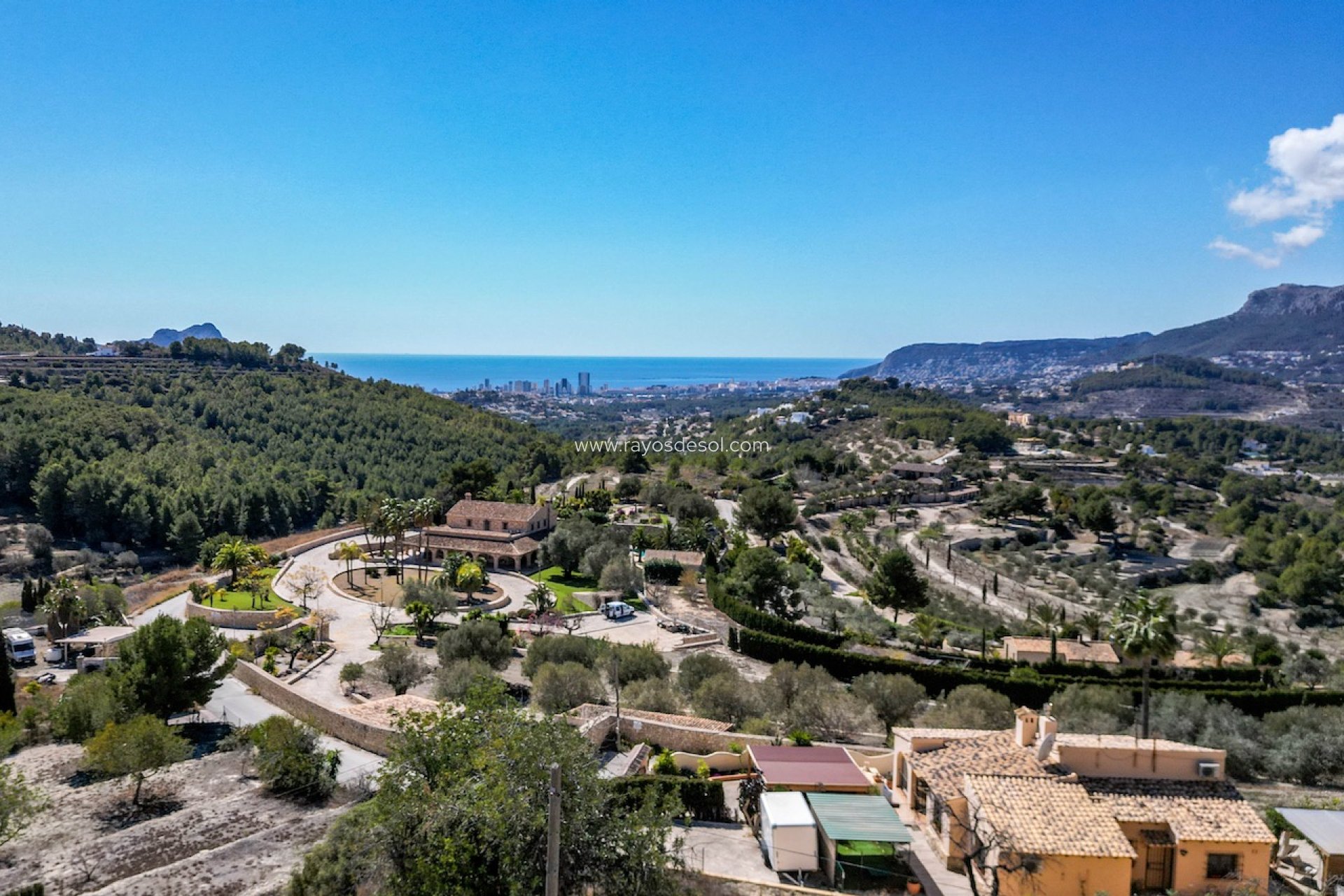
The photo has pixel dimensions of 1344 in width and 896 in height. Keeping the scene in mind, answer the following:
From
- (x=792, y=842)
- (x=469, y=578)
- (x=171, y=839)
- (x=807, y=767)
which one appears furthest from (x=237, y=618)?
(x=792, y=842)

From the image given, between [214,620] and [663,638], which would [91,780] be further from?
[663,638]

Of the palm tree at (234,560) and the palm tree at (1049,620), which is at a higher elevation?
the palm tree at (234,560)

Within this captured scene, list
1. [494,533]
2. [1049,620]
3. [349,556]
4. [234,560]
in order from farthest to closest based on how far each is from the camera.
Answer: [494,533] < [349,556] < [234,560] < [1049,620]

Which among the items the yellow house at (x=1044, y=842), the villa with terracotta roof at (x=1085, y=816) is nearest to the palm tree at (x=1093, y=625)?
the villa with terracotta roof at (x=1085, y=816)

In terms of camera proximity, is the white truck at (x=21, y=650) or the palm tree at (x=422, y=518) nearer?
the white truck at (x=21, y=650)

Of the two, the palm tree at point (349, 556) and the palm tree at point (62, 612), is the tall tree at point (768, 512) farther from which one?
the palm tree at point (62, 612)

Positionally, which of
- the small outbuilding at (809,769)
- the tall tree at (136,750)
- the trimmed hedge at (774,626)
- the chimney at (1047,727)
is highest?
the chimney at (1047,727)

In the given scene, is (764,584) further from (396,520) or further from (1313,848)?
(1313,848)
